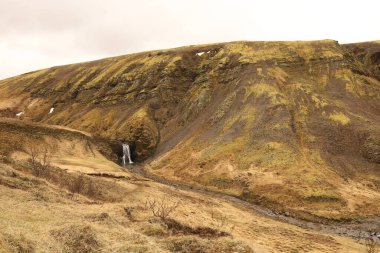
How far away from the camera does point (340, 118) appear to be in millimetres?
64938

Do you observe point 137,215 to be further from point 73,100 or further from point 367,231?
point 73,100

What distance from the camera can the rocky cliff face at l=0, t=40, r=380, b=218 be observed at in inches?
2051

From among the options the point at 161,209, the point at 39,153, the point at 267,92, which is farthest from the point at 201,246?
the point at 267,92

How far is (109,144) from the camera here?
7731cm

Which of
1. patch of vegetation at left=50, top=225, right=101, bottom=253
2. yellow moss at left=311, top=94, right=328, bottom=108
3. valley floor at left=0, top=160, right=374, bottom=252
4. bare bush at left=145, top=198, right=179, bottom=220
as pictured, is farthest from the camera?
yellow moss at left=311, top=94, right=328, bottom=108

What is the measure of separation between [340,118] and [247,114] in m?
15.7

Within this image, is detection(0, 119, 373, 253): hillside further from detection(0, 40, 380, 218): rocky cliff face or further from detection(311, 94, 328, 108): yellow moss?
detection(311, 94, 328, 108): yellow moss

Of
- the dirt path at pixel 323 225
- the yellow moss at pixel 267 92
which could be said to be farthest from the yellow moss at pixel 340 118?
the dirt path at pixel 323 225

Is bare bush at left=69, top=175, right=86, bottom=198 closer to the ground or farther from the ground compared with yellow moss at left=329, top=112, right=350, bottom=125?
closer to the ground

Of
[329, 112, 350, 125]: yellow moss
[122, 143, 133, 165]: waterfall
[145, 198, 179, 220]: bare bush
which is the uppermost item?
[329, 112, 350, 125]: yellow moss

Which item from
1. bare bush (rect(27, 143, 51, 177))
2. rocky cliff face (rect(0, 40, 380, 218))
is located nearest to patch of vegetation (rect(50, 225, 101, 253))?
bare bush (rect(27, 143, 51, 177))

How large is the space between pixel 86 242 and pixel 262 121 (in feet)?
169

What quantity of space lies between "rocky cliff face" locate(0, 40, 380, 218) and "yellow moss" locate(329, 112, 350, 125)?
0.53ft

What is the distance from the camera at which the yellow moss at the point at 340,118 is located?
63.9m
